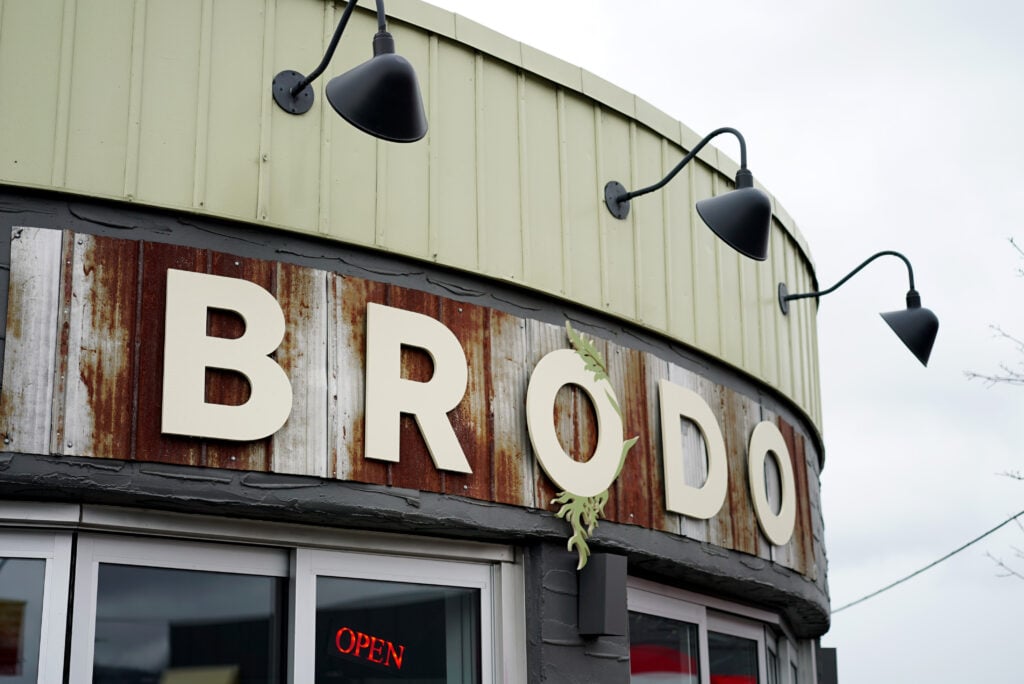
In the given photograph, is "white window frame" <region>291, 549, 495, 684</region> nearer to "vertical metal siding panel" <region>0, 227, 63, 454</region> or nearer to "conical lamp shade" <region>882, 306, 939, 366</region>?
"vertical metal siding panel" <region>0, 227, 63, 454</region>

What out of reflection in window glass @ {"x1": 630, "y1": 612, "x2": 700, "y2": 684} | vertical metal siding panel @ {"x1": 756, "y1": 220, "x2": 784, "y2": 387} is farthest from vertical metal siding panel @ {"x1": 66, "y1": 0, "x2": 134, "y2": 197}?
vertical metal siding panel @ {"x1": 756, "y1": 220, "x2": 784, "y2": 387}

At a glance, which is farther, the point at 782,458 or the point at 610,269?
the point at 782,458

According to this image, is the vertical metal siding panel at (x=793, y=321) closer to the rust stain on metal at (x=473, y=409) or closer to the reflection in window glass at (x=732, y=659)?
the reflection in window glass at (x=732, y=659)

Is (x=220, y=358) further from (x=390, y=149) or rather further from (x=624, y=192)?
(x=624, y=192)

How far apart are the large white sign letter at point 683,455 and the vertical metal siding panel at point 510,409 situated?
0.89m

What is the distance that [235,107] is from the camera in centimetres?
529

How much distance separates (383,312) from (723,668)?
3072mm

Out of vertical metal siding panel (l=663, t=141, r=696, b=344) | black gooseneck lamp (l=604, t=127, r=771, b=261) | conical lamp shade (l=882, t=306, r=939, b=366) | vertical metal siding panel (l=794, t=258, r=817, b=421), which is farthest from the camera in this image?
vertical metal siding panel (l=794, t=258, r=817, b=421)

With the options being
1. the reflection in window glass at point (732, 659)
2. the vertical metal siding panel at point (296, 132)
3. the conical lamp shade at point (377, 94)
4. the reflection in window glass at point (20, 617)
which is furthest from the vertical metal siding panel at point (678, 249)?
the reflection in window glass at point (20, 617)

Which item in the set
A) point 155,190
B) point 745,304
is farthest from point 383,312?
point 745,304

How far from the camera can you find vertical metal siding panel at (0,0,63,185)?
4859 mm

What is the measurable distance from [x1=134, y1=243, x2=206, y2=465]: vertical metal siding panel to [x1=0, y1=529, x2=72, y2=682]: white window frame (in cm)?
44

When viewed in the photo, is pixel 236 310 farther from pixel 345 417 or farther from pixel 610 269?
pixel 610 269

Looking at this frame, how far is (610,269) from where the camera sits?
21.2 feet
